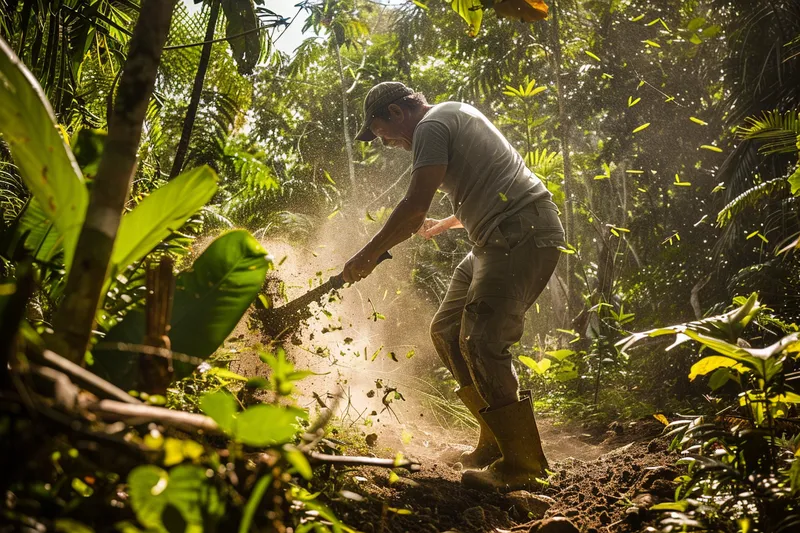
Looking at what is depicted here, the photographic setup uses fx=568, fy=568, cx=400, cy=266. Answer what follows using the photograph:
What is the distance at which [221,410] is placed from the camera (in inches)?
32.7

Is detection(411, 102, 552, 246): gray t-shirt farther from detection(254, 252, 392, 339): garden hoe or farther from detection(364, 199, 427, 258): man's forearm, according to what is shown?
detection(254, 252, 392, 339): garden hoe

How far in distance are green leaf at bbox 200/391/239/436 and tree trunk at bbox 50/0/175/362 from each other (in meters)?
0.34

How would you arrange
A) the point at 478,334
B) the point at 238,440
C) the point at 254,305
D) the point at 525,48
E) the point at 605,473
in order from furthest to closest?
the point at 525,48
the point at 254,305
the point at 478,334
the point at 605,473
the point at 238,440

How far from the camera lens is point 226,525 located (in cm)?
86

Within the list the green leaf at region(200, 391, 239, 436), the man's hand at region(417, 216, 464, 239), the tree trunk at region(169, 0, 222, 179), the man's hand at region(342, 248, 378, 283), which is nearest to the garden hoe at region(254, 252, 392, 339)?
the man's hand at region(342, 248, 378, 283)

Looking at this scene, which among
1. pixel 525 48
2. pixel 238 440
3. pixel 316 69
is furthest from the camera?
pixel 316 69

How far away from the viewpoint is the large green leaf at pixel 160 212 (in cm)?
126

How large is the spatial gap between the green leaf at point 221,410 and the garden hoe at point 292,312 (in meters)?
2.35

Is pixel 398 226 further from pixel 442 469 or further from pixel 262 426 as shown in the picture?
pixel 262 426

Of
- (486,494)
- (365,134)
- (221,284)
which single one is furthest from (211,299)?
(365,134)

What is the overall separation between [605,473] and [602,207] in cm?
924

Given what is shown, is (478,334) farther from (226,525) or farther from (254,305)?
(226,525)

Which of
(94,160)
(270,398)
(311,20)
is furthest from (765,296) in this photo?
(311,20)

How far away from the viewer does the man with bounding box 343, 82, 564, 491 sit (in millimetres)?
2895
